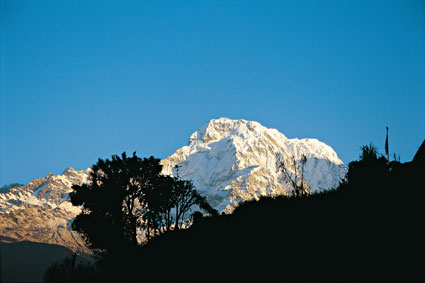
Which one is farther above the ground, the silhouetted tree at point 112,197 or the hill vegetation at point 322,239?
the silhouetted tree at point 112,197

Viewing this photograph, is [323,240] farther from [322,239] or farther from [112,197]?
[112,197]

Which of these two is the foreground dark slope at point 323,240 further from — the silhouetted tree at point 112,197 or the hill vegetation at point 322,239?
the silhouetted tree at point 112,197

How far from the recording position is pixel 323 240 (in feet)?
52.0

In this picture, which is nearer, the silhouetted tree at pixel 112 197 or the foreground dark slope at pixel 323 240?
the foreground dark slope at pixel 323 240

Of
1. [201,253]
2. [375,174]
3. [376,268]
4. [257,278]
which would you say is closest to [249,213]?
[201,253]

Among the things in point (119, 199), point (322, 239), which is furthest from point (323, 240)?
point (119, 199)

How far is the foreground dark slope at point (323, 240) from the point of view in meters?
13.9

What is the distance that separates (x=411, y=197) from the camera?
1595cm

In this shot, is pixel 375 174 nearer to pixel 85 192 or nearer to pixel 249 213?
pixel 249 213

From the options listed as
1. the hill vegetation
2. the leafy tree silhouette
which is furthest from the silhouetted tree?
the hill vegetation

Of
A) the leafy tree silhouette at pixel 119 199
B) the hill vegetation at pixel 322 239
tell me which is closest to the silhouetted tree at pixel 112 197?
the leafy tree silhouette at pixel 119 199

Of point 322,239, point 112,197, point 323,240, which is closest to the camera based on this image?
point 323,240

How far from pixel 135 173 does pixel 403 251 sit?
112 feet

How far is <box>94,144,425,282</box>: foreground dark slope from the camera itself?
1388 centimetres
